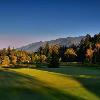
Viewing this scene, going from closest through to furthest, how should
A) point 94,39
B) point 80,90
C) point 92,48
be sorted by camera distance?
point 80,90
point 92,48
point 94,39

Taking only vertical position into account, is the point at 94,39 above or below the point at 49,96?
above

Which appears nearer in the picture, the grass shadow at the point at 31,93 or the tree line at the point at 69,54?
the grass shadow at the point at 31,93

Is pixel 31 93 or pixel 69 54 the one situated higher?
pixel 69 54

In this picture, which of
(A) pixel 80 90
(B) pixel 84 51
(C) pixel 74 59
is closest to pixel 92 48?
(B) pixel 84 51

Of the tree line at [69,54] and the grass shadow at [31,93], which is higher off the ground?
the tree line at [69,54]

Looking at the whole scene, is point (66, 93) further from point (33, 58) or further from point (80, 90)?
point (33, 58)

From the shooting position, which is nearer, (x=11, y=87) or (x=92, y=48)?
(x=11, y=87)

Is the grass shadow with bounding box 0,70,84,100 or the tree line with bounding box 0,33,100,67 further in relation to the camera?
the tree line with bounding box 0,33,100,67

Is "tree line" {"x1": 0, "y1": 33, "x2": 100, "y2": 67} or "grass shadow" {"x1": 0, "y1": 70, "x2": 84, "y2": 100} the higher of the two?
"tree line" {"x1": 0, "y1": 33, "x2": 100, "y2": 67}

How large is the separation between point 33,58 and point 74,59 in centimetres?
2557

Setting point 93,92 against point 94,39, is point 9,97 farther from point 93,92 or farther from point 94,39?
point 94,39

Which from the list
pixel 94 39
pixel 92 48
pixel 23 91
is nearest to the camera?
pixel 23 91

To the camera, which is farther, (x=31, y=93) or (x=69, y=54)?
(x=69, y=54)

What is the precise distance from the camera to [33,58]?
17225cm
